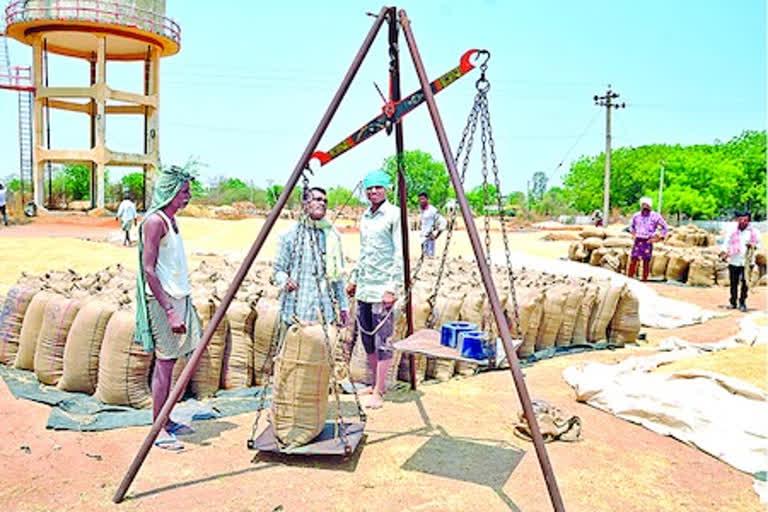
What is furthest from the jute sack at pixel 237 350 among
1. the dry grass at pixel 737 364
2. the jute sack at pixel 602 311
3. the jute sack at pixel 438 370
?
the jute sack at pixel 602 311

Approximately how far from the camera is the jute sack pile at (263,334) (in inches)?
191

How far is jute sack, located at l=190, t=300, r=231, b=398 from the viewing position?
463cm

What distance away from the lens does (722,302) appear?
1045 centimetres

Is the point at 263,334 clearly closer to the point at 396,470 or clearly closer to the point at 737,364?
the point at 396,470

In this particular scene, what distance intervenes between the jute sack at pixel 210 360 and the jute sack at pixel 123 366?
1.17 ft

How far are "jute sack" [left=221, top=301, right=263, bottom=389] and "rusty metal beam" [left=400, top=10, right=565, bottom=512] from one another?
7.19 ft

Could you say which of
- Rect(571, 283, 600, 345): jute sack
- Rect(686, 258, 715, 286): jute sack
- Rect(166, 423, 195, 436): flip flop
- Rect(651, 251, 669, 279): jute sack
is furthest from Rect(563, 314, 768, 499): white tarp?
Rect(651, 251, 669, 279): jute sack

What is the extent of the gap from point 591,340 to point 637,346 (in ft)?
1.76

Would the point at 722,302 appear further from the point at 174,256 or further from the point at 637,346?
the point at 174,256

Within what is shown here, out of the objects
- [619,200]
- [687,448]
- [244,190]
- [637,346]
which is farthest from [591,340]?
[619,200]

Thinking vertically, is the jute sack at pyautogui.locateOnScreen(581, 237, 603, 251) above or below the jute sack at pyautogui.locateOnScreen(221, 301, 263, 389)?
above

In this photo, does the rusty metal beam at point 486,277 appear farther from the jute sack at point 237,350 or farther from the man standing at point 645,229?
the man standing at point 645,229

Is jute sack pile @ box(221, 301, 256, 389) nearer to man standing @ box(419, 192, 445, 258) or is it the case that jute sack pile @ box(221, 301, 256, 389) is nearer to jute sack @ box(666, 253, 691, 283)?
man standing @ box(419, 192, 445, 258)

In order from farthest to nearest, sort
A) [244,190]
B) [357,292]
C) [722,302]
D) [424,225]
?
[244,190] < [722,302] < [424,225] < [357,292]
